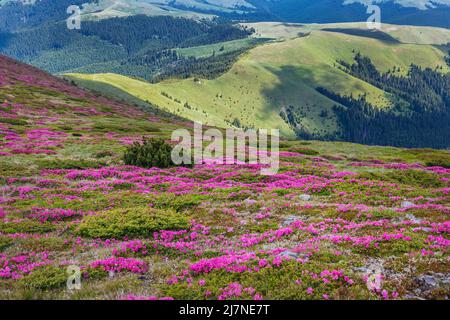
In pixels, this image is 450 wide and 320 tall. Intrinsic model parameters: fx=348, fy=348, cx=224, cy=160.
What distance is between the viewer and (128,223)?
704 inches

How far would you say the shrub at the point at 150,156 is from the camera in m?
36.9

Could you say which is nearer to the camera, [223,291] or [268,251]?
[223,291]

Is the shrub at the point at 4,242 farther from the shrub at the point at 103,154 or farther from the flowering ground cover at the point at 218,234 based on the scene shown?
the shrub at the point at 103,154

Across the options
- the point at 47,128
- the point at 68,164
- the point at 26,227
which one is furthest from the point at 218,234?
the point at 47,128

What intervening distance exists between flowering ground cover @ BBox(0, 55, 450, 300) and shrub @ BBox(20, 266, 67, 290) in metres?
0.04

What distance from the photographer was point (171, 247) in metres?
15.6

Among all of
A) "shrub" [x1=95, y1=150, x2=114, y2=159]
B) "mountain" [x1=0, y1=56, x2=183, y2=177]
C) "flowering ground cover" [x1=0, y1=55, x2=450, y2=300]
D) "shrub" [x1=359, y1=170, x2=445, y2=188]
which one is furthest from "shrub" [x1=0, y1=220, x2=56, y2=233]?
"shrub" [x1=359, y1=170, x2=445, y2=188]

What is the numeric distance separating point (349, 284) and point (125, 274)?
7894 mm

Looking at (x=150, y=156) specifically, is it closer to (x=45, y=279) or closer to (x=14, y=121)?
(x=45, y=279)

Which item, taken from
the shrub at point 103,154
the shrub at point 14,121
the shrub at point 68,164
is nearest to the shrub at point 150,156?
the shrub at point 68,164

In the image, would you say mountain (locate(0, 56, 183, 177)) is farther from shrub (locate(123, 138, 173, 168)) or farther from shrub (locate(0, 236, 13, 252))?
shrub (locate(0, 236, 13, 252))
